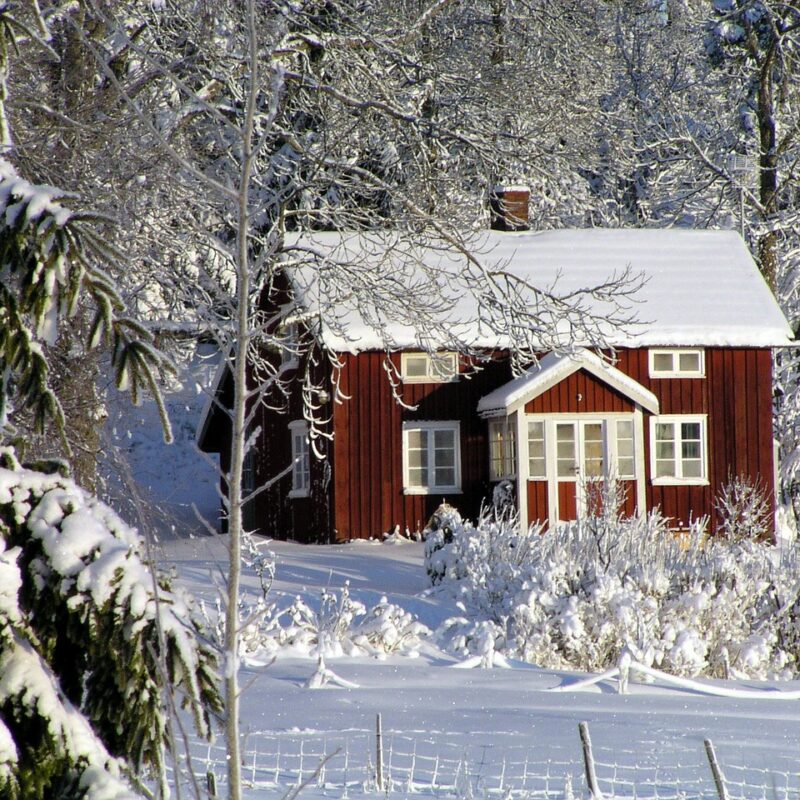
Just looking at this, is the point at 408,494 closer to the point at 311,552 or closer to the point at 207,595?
the point at 311,552

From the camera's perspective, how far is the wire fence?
25.0 feet

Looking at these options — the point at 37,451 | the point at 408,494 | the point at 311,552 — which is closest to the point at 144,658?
the point at 37,451

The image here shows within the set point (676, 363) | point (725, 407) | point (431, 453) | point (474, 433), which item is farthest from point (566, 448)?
point (725, 407)

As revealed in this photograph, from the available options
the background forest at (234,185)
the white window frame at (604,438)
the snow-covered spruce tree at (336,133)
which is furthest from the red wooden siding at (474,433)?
the snow-covered spruce tree at (336,133)

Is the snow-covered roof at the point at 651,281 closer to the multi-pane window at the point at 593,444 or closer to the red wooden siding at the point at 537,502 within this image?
the multi-pane window at the point at 593,444

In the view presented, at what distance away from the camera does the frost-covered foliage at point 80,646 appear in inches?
125

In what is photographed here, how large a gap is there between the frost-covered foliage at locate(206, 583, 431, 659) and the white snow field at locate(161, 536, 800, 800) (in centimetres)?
12

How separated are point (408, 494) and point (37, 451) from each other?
46.0 ft

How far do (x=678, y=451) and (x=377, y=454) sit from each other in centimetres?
542

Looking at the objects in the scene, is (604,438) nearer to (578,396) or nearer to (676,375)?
(578,396)

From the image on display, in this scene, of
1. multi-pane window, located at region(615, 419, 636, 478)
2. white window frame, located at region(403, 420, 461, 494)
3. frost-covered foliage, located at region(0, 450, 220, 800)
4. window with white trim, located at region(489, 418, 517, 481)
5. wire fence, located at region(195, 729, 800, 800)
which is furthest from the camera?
white window frame, located at region(403, 420, 461, 494)

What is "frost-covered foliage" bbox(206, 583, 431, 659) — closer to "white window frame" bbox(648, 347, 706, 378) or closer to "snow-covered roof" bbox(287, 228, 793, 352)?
"snow-covered roof" bbox(287, 228, 793, 352)

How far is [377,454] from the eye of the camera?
22.8m

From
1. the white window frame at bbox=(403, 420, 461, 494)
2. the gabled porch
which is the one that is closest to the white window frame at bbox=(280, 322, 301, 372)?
the white window frame at bbox=(403, 420, 461, 494)
